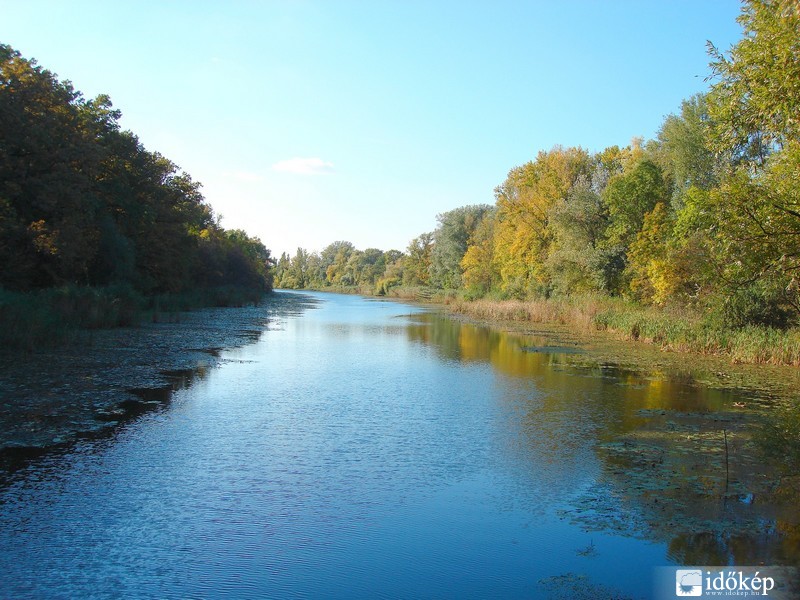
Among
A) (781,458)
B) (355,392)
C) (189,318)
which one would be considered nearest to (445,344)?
(355,392)

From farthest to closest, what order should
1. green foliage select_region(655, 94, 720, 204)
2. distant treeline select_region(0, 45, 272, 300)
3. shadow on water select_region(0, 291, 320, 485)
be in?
green foliage select_region(655, 94, 720, 204), distant treeline select_region(0, 45, 272, 300), shadow on water select_region(0, 291, 320, 485)

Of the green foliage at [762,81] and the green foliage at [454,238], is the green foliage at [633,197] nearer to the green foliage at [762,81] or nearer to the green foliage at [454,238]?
the green foliage at [762,81]

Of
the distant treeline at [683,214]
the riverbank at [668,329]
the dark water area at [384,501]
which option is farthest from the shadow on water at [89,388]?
the riverbank at [668,329]

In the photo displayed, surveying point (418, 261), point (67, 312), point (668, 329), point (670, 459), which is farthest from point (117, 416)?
point (418, 261)

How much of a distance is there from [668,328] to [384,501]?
64.1 ft

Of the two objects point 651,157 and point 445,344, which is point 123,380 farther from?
point 651,157

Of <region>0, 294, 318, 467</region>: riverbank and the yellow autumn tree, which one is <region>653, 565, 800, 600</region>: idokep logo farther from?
the yellow autumn tree

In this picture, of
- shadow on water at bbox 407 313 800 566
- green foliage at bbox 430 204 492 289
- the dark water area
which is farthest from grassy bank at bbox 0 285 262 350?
green foliage at bbox 430 204 492 289

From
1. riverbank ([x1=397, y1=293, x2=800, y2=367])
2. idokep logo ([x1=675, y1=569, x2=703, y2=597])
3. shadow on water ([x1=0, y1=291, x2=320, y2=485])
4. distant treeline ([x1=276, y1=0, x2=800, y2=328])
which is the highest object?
distant treeline ([x1=276, y1=0, x2=800, y2=328])

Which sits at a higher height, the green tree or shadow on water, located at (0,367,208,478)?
the green tree

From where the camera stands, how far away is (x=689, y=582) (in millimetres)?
5598

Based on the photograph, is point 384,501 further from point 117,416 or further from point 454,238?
point 454,238

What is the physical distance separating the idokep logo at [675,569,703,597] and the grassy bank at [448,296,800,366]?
15.9 m

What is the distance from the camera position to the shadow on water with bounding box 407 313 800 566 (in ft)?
21.2
